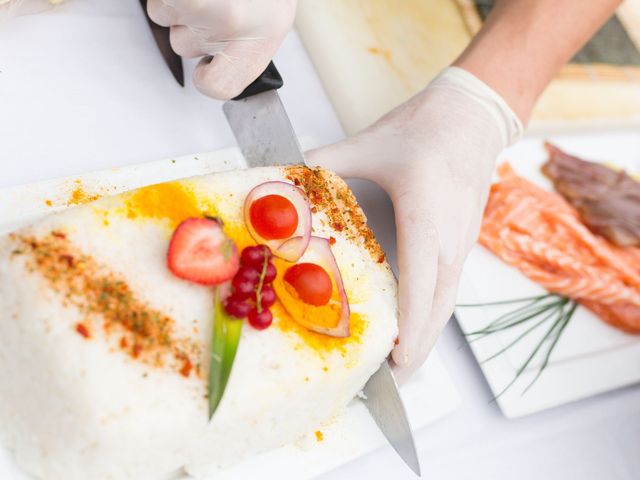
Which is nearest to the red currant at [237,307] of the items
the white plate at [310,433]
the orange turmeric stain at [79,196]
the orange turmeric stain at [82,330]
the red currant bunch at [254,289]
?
the red currant bunch at [254,289]

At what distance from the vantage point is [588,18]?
1971 mm

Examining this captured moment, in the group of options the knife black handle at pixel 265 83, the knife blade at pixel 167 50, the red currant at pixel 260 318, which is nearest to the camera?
the red currant at pixel 260 318

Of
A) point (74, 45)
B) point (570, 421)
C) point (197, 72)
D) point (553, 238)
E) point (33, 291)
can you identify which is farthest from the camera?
point (553, 238)

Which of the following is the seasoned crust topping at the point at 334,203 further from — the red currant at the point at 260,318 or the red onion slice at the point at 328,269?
the red currant at the point at 260,318

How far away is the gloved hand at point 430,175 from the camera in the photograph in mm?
1269

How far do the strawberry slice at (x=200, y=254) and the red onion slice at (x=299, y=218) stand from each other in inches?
4.6

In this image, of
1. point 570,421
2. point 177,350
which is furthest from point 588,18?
point 177,350

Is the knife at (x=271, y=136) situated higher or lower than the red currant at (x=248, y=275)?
lower

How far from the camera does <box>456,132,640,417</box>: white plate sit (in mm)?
1569

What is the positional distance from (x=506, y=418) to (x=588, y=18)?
53.8 inches

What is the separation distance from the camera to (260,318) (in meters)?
0.99

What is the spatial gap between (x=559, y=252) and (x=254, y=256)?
1273 mm

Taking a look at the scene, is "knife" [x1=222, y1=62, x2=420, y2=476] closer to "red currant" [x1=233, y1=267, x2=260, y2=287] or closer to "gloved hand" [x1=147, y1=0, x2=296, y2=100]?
"gloved hand" [x1=147, y1=0, x2=296, y2=100]

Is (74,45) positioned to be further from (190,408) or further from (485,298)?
(485,298)
